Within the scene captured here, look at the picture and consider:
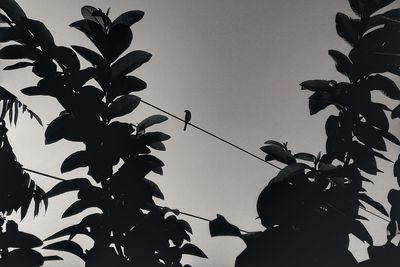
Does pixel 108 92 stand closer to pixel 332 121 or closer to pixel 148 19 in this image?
pixel 332 121

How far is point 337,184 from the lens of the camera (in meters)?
0.73

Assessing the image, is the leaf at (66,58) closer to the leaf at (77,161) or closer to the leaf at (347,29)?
the leaf at (77,161)

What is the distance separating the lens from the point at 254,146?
1.83m

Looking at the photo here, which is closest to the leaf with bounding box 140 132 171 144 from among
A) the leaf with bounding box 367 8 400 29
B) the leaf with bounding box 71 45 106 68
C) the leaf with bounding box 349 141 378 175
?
the leaf with bounding box 71 45 106 68

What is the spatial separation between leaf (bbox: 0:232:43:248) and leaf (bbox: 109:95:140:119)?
0.25m

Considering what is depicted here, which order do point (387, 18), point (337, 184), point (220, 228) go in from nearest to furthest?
point (220, 228), point (337, 184), point (387, 18)

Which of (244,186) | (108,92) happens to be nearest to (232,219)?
(244,186)

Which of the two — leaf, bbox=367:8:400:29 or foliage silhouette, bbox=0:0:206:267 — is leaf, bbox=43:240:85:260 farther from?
leaf, bbox=367:8:400:29

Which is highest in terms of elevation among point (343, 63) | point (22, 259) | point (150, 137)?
point (343, 63)

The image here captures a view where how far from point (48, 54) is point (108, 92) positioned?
120 mm

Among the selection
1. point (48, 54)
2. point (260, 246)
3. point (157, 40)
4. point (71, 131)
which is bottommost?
point (260, 246)

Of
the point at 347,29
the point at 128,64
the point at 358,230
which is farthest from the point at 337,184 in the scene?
the point at 128,64

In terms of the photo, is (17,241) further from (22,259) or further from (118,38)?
(118,38)

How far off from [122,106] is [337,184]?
1.32ft
